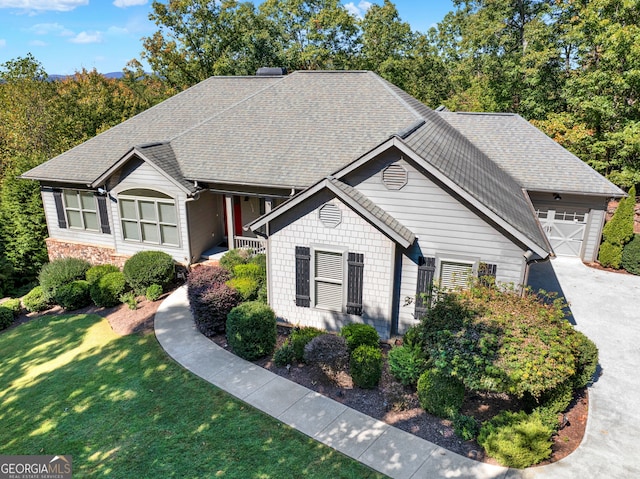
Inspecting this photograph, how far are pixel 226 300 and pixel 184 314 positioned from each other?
8.22 ft

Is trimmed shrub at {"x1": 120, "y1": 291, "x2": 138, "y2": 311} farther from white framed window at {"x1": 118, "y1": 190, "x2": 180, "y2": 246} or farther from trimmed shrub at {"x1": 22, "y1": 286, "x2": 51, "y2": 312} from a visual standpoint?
trimmed shrub at {"x1": 22, "y1": 286, "x2": 51, "y2": 312}

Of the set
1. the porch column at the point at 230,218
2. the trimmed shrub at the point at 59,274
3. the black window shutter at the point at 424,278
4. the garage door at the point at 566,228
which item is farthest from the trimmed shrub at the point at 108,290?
the garage door at the point at 566,228

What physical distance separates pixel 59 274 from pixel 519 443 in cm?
1659

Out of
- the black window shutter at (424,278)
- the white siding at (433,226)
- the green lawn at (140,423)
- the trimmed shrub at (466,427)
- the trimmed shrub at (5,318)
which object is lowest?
the trimmed shrub at (5,318)

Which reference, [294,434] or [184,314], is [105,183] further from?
[294,434]

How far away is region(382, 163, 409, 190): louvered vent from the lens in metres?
11.6

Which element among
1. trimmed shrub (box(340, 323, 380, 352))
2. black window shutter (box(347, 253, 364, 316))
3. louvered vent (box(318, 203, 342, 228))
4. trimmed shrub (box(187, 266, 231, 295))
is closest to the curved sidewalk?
trimmed shrub (box(187, 266, 231, 295))

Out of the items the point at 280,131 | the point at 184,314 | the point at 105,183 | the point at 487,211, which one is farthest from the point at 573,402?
the point at 105,183

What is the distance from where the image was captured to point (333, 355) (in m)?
10.1

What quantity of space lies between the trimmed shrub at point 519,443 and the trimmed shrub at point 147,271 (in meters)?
12.2

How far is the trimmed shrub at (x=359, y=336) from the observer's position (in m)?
10.6

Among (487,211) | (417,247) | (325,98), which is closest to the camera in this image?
(487,211)

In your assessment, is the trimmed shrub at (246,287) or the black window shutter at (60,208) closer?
the trimmed shrub at (246,287)

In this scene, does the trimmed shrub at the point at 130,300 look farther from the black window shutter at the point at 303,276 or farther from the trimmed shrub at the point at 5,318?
the black window shutter at the point at 303,276
